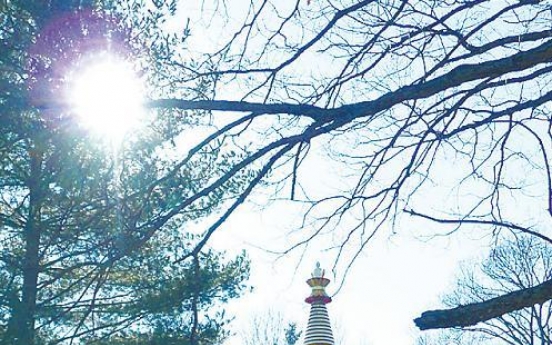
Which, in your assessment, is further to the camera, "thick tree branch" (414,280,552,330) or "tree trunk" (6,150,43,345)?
"tree trunk" (6,150,43,345)

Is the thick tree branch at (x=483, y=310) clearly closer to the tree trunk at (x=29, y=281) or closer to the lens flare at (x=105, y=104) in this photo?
the lens flare at (x=105, y=104)

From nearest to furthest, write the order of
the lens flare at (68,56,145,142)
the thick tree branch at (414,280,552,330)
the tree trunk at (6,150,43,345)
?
the thick tree branch at (414,280,552,330), the lens flare at (68,56,145,142), the tree trunk at (6,150,43,345)

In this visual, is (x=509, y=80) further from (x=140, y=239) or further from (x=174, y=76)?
(x=140, y=239)

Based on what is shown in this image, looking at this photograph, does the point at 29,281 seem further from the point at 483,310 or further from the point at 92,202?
the point at 483,310

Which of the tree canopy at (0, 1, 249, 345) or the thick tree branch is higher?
the tree canopy at (0, 1, 249, 345)

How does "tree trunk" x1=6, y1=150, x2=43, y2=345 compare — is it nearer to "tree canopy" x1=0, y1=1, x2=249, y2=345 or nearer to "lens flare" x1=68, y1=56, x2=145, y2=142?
"tree canopy" x1=0, y1=1, x2=249, y2=345

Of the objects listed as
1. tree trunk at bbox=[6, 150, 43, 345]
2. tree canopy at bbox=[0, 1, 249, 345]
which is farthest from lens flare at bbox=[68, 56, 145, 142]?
tree trunk at bbox=[6, 150, 43, 345]

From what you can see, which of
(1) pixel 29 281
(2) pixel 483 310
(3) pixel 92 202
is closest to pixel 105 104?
(2) pixel 483 310

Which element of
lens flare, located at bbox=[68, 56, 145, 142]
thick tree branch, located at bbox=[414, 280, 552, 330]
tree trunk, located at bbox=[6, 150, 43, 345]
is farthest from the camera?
tree trunk, located at bbox=[6, 150, 43, 345]

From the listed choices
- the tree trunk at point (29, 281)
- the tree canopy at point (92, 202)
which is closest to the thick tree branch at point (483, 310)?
the tree canopy at point (92, 202)

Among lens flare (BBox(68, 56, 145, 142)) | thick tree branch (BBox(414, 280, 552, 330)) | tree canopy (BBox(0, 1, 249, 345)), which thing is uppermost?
tree canopy (BBox(0, 1, 249, 345))

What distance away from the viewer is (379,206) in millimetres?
3127

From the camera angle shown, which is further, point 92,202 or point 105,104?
point 92,202

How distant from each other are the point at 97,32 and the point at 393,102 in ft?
9.71
